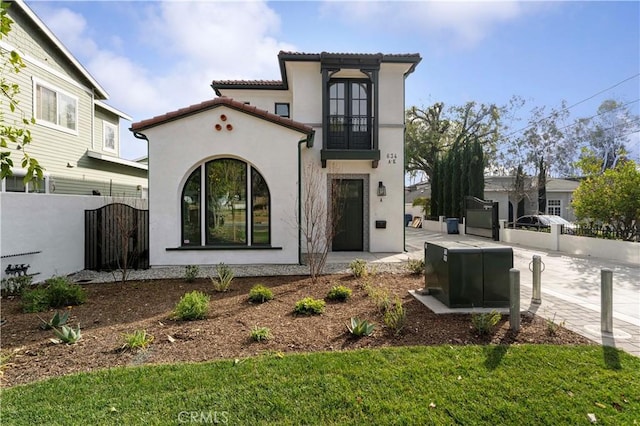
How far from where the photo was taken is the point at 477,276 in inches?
229

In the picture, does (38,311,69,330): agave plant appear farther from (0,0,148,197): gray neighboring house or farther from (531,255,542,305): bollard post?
(0,0,148,197): gray neighboring house

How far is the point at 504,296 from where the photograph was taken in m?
5.89

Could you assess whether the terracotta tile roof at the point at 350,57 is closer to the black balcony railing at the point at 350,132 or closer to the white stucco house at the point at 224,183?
the white stucco house at the point at 224,183

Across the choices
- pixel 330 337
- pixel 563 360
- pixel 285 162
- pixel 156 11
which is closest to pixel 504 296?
pixel 563 360

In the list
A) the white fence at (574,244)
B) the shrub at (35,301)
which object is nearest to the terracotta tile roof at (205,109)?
the shrub at (35,301)

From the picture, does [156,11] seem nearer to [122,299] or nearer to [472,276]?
[122,299]

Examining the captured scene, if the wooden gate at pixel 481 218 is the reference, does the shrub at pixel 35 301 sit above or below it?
below

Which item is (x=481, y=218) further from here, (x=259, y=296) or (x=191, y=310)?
(x=191, y=310)

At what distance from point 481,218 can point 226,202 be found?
15.4 metres

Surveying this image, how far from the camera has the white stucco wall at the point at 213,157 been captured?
10.0 metres

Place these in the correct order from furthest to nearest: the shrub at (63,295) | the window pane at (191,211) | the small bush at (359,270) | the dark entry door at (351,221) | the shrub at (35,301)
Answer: the dark entry door at (351,221) < the window pane at (191,211) < the small bush at (359,270) < the shrub at (63,295) < the shrub at (35,301)

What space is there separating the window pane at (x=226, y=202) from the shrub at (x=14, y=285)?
14.3 ft

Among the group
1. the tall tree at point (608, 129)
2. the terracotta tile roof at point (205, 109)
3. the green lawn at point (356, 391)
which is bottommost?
the green lawn at point (356, 391)

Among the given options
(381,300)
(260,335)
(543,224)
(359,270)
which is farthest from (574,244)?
(260,335)
